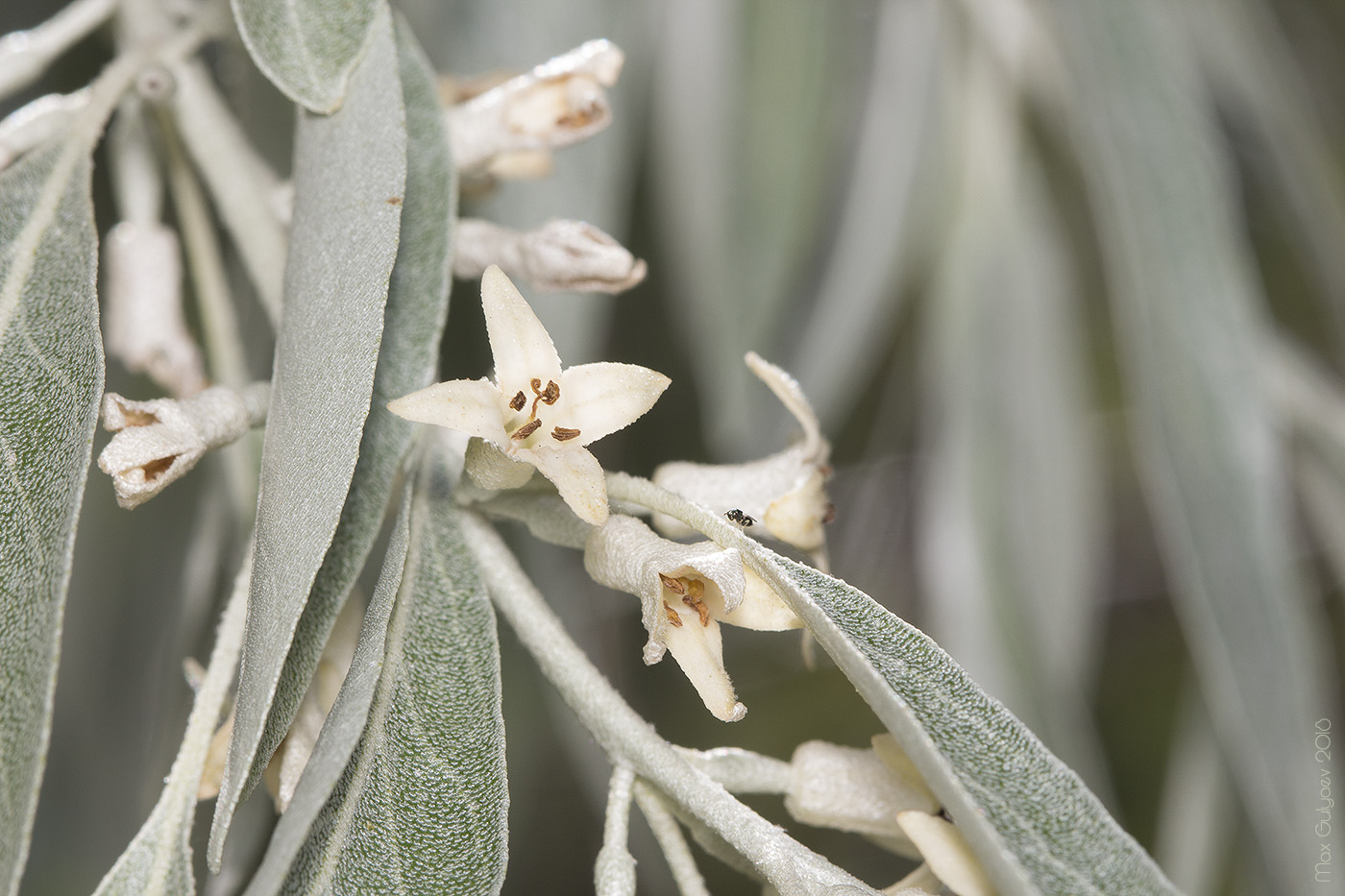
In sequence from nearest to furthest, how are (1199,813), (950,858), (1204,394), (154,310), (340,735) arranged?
(340,735) → (950,858) → (154,310) → (1204,394) → (1199,813)

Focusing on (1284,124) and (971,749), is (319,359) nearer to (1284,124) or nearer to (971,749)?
(971,749)

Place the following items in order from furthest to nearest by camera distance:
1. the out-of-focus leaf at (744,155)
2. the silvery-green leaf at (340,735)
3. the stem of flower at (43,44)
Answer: the out-of-focus leaf at (744,155) → the stem of flower at (43,44) → the silvery-green leaf at (340,735)

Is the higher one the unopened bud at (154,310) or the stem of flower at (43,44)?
the stem of flower at (43,44)

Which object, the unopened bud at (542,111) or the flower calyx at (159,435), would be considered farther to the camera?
the unopened bud at (542,111)

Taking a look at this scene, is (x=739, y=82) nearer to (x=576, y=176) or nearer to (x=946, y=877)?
(x=576, y=176)

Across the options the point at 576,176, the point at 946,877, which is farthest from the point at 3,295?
the point at 576,176

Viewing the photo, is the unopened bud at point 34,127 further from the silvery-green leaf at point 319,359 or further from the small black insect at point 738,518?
the small black insect at point 738,518

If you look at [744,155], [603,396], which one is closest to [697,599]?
[603,396]

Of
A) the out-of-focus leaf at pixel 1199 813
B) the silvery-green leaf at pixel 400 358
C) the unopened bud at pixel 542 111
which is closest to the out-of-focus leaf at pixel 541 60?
the unopened bud at pixel 542 111
